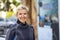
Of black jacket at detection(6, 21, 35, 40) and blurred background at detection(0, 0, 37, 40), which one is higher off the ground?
blurred background at detection(0, 0, 37, 40)

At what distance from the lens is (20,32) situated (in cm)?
151

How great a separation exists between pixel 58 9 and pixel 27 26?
37cm

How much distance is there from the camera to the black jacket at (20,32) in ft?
4.94

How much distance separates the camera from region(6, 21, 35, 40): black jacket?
1507mm

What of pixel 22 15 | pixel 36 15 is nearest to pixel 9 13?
pixel 22 15

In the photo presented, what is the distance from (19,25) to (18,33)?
0.08 m

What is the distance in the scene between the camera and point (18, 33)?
4.96 feet

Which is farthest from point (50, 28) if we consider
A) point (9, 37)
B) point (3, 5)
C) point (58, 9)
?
point (3, 5)

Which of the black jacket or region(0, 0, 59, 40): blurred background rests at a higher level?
region(0, 0, 59, 40): blurred background

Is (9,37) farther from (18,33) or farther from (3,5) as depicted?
(3,5)

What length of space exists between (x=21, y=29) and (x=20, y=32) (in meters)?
0.03

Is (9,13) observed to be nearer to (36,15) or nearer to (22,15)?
(22,15)

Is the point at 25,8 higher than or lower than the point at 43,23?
higher

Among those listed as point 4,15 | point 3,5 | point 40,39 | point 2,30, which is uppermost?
point 3,5
